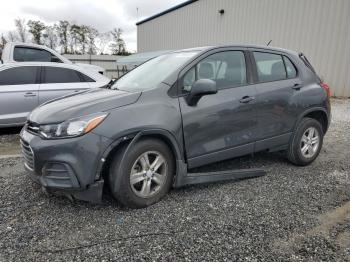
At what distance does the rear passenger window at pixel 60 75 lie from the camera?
692 cm

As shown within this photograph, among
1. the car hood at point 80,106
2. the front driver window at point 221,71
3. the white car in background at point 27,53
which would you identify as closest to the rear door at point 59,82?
the white car in background at point 27,53

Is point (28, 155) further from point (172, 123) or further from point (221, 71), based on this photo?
point (221, 71)

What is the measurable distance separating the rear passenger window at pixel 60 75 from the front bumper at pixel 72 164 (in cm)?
419

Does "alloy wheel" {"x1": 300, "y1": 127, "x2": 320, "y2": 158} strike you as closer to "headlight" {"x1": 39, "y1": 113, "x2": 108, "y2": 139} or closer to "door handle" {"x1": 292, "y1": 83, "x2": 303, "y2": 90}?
"door handle" {"x1": 292, "y1": 83, "x2": 303, "y2": 90}

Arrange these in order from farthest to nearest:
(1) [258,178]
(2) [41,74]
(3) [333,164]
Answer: (2) [41,74]
(3) [333,164]
(1) [258,178]

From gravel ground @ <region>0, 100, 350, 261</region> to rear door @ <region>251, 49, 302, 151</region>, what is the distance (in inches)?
22.6

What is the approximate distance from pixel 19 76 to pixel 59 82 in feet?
2.54

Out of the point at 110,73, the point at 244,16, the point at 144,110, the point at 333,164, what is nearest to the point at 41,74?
the point at 144,110

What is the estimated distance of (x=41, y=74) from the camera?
6832 millimetres

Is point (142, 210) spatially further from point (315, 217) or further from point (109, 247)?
point (315, 217)

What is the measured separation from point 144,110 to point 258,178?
74.3 inches

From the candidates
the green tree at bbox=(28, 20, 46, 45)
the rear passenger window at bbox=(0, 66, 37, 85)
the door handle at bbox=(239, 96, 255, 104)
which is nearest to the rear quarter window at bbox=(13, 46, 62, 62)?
the rear passenger window at bbox=(0, 66, 37, 85)

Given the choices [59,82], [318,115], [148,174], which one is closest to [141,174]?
[148,174]

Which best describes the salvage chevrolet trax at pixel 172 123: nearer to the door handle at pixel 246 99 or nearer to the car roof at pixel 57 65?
the door handle at pixel 246 99
